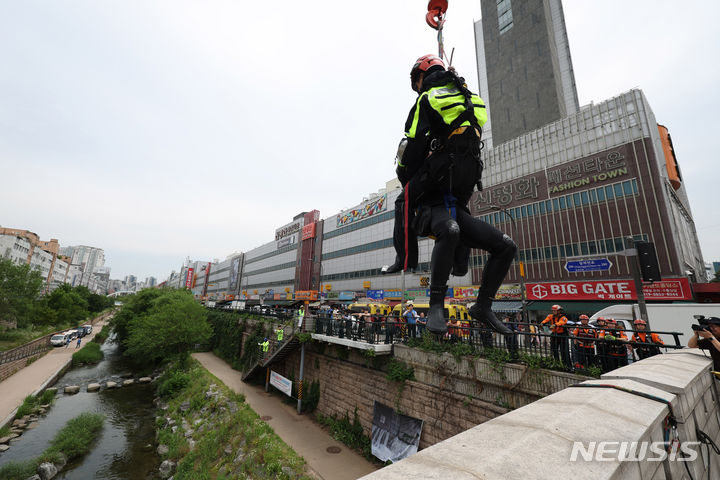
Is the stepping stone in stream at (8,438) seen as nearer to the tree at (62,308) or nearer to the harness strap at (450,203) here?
the harness strap at (450,203)

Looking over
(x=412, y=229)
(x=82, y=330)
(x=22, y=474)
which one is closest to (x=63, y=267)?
(x=82, y=330)

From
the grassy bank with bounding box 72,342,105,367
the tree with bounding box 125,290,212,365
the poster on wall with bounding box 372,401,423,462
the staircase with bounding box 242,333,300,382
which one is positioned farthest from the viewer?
the grassy bank with bounding box 72,342,105,367

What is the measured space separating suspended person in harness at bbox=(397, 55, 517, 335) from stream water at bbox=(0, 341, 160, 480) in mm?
16465

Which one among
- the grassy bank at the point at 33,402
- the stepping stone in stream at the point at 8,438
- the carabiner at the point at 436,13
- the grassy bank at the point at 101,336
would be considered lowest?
the stepping stone in stream at the point at 8,438

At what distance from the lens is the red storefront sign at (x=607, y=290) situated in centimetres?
2164

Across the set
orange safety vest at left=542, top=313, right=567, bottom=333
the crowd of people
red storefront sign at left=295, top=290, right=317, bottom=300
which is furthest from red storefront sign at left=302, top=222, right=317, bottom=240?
orange safety vest at left=542, top=313, right=567, bottom=333

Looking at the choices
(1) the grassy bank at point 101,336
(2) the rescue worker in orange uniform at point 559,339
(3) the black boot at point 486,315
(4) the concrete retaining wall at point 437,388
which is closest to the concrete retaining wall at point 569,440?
(3) the black boot at point 486,315

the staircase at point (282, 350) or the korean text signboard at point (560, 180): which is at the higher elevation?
the korean text signboard at point (560, 180)

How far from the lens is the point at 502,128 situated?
47188 millimetres

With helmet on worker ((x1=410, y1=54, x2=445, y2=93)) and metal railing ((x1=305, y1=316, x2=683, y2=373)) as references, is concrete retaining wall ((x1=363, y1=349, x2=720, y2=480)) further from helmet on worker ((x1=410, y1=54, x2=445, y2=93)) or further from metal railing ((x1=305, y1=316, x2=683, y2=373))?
helmet on worker ((x1=410, y1=54, x2=445, y2=93))

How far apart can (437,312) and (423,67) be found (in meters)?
4.02

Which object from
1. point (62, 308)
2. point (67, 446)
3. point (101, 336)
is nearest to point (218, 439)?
point (67, 446)

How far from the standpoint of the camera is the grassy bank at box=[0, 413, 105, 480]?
474 inches

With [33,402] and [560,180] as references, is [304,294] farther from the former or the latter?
[560,180]
